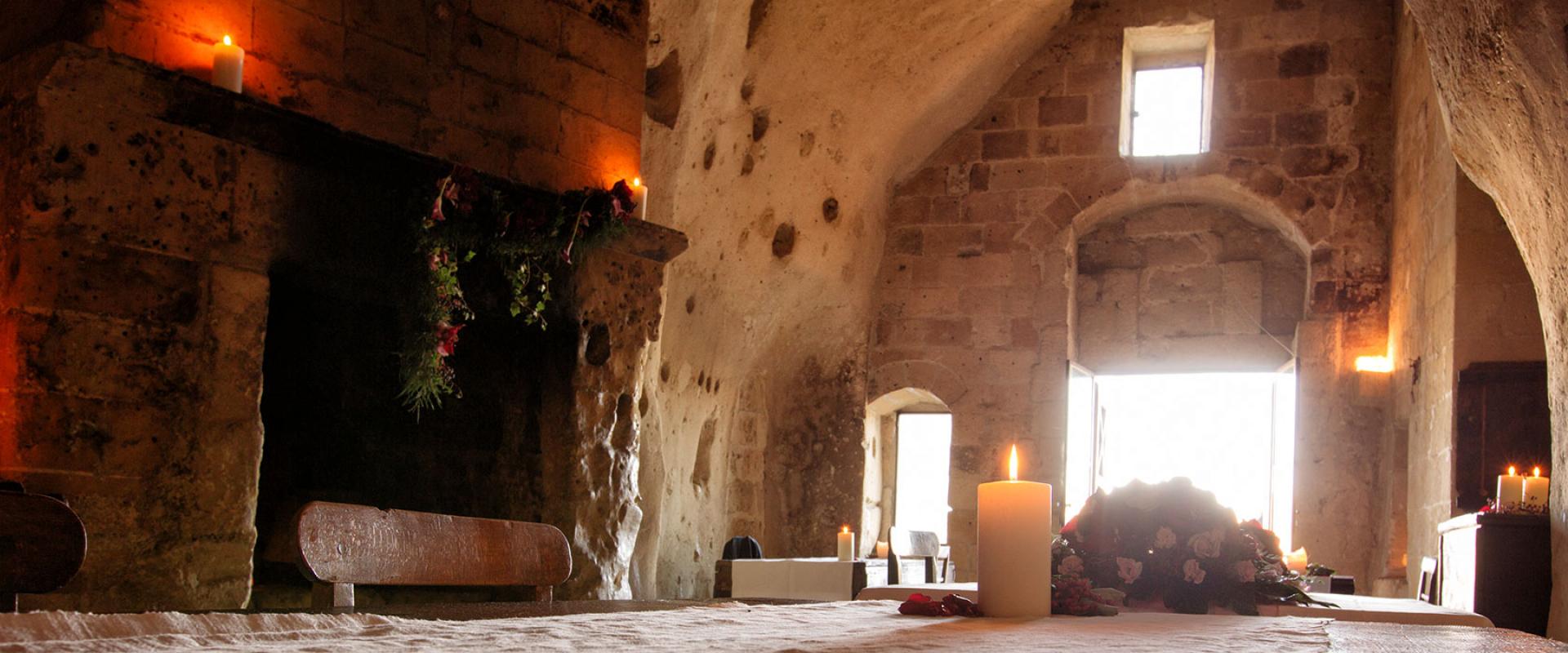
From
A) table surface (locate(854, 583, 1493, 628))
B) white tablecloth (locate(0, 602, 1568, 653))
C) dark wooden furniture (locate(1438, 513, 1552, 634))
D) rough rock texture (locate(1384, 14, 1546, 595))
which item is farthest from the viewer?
rough rock texture (locate(1384, 14, 1546, 595))

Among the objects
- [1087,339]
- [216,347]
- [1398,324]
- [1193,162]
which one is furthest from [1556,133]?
[1087,339]

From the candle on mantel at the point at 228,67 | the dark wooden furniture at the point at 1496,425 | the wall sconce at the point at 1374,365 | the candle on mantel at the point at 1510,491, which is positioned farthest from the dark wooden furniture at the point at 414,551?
the wall sconce at the point at 1374,365

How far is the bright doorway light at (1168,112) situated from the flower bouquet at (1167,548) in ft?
23.7

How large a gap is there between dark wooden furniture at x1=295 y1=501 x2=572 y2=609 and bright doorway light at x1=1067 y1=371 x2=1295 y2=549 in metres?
6.88

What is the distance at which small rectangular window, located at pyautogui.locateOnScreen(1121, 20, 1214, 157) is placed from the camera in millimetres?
8672

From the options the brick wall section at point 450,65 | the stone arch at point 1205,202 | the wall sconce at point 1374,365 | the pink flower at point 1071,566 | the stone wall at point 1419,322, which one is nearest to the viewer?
the pink flower at point 1071,566

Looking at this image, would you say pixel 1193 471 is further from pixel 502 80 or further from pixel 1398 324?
pixel 502 80

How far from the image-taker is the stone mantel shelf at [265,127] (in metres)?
3.25

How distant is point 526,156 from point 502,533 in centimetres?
280

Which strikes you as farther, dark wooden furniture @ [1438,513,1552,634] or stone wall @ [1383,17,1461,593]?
stone wall @ [1383,17,1461,593]

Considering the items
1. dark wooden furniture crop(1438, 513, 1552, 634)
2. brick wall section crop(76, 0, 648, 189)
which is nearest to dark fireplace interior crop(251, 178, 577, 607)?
brick wall section crop(76, 0, 648, 189)

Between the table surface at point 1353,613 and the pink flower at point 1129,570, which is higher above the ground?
the pink flower at point 1129,570

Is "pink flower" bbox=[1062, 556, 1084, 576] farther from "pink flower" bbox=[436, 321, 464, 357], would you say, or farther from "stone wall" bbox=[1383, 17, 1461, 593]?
"stone wall" bbox=[1383, 17, 1461, 593]

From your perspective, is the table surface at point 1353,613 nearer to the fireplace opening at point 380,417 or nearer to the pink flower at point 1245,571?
the pink flower at point 1245,571
